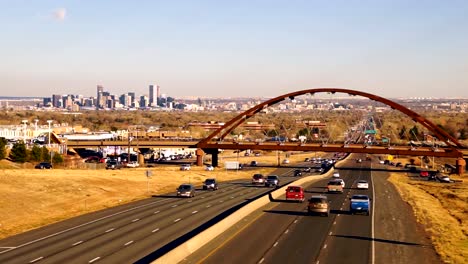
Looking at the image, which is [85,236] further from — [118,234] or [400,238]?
[400,238]

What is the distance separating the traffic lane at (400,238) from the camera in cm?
3712

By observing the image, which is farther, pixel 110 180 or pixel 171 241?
pixel 110 180

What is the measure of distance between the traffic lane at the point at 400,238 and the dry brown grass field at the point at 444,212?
2.36 feet

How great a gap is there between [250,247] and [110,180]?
179 feet

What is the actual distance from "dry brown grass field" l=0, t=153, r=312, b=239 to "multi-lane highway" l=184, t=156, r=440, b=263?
52.4 feet

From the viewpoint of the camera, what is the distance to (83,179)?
8662 cm

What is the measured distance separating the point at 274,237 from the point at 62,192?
36382mm

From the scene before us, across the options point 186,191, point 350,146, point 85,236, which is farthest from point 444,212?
point 350,146

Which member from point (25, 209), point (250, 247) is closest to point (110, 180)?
point (25, 209)

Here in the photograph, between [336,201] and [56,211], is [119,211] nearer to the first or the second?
[56,211]

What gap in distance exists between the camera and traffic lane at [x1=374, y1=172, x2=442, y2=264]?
37.1m

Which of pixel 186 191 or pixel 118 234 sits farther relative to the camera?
pixel 186 191

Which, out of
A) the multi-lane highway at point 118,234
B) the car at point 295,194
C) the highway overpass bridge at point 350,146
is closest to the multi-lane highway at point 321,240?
the multi-lane highway at point 118,234

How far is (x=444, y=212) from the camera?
66.6 metres
